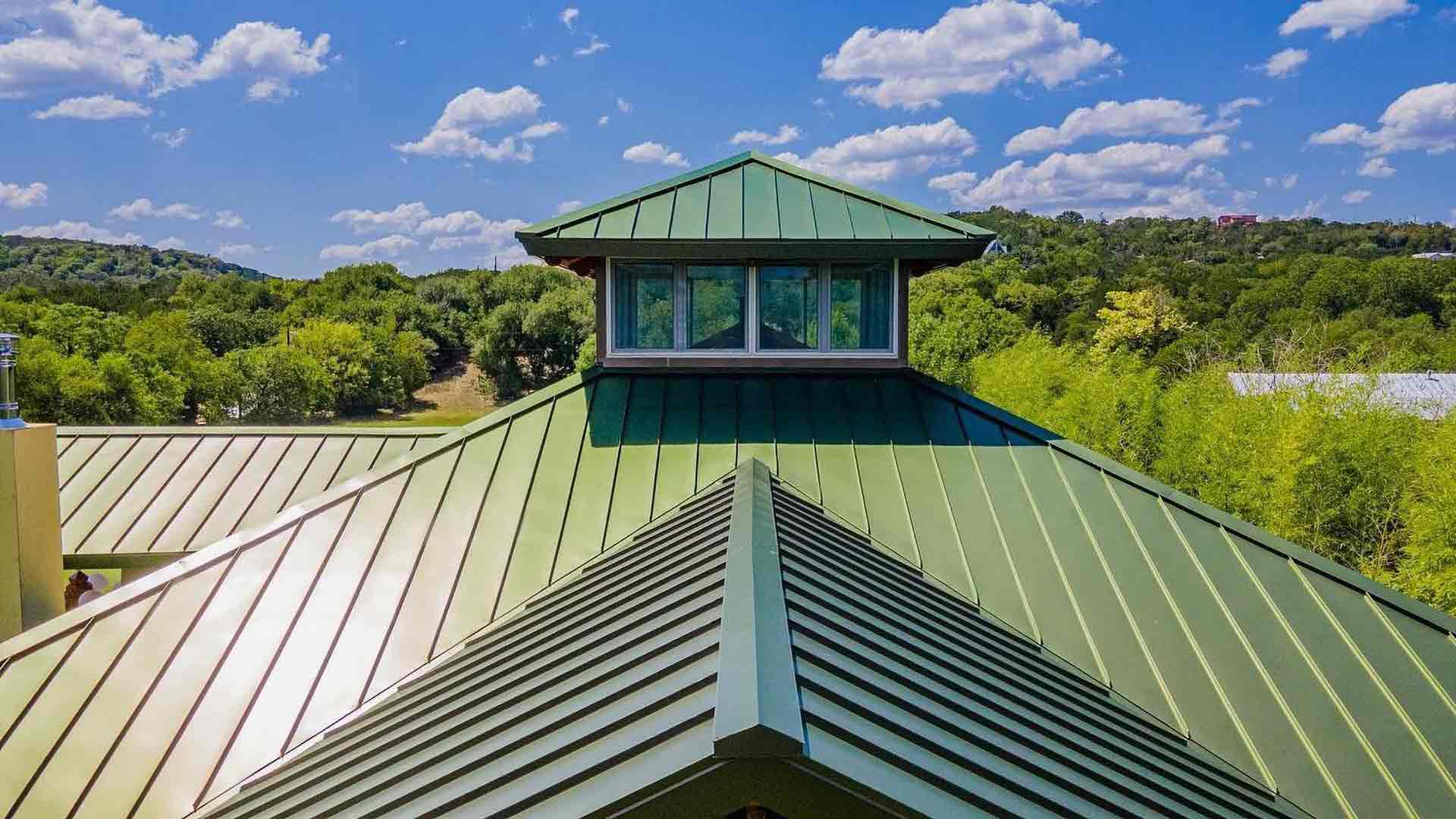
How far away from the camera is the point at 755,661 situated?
2762 mm

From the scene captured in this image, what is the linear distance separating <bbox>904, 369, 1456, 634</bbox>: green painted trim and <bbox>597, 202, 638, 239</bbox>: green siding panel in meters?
2.95

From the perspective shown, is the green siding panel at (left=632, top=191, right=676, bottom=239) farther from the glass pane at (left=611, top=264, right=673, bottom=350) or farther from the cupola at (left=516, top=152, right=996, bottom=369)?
the glass pane at (left=611, top=264, right=673, bottom=350)

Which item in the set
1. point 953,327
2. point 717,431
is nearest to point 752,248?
point 717,431

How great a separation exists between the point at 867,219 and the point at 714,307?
5.12ft

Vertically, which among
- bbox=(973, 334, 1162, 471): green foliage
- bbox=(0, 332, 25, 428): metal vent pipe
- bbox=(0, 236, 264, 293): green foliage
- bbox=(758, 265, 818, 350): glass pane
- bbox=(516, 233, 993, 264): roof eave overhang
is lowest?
bbox=(973, 334, 1162, 471): green foliage

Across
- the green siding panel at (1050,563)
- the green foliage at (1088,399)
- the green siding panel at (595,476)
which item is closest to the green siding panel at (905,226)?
the green siding panel at (1050,563)

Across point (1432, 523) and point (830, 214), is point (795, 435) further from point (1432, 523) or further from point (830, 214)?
point (1432, 523)

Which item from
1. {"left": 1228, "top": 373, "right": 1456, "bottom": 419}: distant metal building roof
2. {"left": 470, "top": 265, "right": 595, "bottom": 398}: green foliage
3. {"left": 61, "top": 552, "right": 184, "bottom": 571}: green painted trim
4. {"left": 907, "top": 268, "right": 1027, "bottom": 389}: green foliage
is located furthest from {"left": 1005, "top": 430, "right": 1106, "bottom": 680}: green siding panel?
{"left": 470, "top": 265, "right": 595, "bottom": 398}: green foliage

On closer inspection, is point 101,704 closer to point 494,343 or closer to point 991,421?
point 991,421

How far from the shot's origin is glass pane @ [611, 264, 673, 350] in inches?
326

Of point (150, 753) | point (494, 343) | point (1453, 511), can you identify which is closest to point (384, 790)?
→ point (150, 753)

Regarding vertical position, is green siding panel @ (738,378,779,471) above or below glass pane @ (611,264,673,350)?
below

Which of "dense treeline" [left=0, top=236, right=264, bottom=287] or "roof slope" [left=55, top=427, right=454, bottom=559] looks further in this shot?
"dense treeline" [left=0, top=236, right=264, bottom=287]

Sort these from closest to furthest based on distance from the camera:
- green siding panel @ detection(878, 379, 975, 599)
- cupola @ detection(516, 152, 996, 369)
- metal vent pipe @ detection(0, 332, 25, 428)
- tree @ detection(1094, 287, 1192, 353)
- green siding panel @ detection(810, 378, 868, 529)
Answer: green siding panel @ detection(878, 379, 975, 599) < green siding panel @ detection(810, 378, 868, 529) < metal vent pipe @ detection(0, 332, 25, 428) < cupola @ detection(516, 152, 996, 369) < tree @ detection(1094, 287, 1192, 353)
